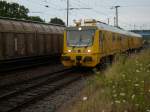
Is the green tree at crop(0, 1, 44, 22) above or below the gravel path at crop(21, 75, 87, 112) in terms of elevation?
above

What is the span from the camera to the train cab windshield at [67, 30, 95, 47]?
18.1 metres

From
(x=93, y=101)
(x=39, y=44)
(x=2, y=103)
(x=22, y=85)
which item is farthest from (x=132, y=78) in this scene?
(x=39, y=44)

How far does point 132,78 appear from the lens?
9.18 meters

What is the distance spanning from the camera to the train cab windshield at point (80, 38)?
59.5 ft

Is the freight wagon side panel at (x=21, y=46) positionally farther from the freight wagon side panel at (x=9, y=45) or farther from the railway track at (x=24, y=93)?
the railway track at (x=24, y=93)

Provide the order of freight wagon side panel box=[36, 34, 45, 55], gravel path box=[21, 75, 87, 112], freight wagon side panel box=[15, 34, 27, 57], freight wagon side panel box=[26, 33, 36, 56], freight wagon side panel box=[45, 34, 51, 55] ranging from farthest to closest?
1. freight wagon side panel box=[45, 34, 51, 55]
2. freight wagon side panel box=[36, 34, 45, 55]
3. freight wagon side panel box=[26, 33, 36, 56]
4. freight wagon side panel box=[15, 34, 27, 57]
5. gravel path box=[21, 75, 87, 112]

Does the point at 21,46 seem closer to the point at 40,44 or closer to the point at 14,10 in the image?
the point at 40,44

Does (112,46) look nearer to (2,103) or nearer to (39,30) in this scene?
(39,30)

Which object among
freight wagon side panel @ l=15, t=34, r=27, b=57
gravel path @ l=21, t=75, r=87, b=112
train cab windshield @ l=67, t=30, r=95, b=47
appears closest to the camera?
gravel path @ l=21, t=75, r=87, b=112

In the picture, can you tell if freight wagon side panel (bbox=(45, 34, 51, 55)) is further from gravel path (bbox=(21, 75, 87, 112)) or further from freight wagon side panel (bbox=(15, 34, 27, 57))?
gravel path (bbox=(21, 75, 87, 112))

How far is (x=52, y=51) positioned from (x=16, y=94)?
1381 centimetres

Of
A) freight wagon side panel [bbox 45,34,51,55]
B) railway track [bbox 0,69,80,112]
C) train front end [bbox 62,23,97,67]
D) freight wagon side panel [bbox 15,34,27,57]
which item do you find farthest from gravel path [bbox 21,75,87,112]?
freight wagon side panel [bbox 45,34,51,55]

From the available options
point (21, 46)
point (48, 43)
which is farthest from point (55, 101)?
point (48, 43)

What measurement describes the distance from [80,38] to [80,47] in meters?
0.54
